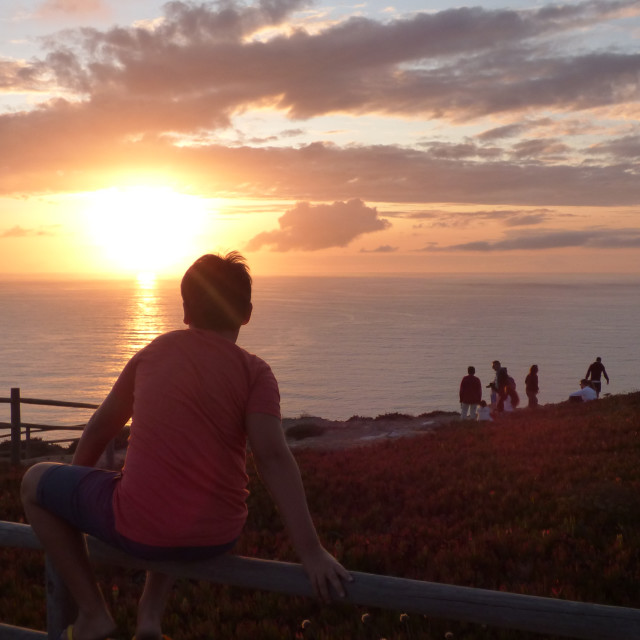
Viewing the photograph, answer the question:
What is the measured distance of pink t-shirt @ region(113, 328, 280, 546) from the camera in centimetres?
271

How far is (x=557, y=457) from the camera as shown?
41.4 feet

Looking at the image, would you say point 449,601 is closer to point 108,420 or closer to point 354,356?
point 108,420

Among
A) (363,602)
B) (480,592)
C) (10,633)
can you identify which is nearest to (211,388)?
(363,602)

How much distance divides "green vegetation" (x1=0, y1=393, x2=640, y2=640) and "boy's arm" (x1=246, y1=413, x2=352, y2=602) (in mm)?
2225

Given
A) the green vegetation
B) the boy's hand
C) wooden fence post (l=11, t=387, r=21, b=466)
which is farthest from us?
wooden fence post (l=11, t=387, r=21, b=466)

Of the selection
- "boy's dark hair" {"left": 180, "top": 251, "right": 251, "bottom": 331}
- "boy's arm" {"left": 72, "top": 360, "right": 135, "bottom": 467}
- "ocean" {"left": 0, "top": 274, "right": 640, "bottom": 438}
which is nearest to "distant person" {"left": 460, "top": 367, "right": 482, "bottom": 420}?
"boy's arm" {"left": 72, "top": 360, "right": 135, "bottom": 467}

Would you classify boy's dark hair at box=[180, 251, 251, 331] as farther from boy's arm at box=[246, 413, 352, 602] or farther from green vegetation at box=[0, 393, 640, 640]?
green vegetation at box=[0, 393, 640, 640]

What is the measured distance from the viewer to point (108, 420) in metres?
3.12

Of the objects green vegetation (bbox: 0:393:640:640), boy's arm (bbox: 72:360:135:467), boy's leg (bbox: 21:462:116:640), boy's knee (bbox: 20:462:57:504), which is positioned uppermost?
boy's arm (bbox: 72:360:135:467)

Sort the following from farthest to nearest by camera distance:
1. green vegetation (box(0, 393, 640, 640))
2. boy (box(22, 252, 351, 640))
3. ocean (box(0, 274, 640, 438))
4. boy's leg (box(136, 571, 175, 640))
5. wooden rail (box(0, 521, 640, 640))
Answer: ocean (box(0, 274, 640, 438)) < green vegetation (box(0, 393, 640, 640)) < boy's leg (box(136, 571, 175, 640)) < boy (box(22, 252, 351, 640)) < wooden rail (box(0, 521, 640, 640))

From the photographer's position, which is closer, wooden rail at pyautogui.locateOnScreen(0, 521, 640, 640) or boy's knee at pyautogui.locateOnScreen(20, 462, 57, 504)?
wooden rail at pyautogui.locateOnScreen(0, 521, 640, 640)

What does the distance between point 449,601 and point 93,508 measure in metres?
1.46

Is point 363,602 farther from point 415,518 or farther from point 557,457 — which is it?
point 557,457

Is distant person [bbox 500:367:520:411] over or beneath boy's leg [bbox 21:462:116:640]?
beneath
